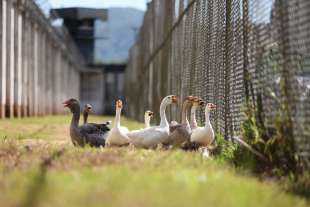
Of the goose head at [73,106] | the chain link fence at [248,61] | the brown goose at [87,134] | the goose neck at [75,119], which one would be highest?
the chain link fence at [248,61]

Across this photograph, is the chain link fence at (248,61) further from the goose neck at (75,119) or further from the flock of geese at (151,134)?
the goose neck at (75,119)

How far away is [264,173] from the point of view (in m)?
4.78

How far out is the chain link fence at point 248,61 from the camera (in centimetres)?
455

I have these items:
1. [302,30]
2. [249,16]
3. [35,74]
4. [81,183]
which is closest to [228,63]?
[249,16]

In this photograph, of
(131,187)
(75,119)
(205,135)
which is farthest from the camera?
(75,119)

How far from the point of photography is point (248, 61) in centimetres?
591

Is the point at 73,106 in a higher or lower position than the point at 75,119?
higher

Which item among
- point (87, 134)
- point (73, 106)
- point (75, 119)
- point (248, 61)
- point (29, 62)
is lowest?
point (87, 134)

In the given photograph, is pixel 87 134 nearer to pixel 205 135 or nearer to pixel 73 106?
pixel 73 106

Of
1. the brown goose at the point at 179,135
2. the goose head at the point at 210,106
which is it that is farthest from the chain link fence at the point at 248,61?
the brown goose at the point at 179,135

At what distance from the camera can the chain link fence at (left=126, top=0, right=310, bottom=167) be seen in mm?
4555

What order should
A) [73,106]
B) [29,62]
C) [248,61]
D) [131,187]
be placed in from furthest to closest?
[29,62], [73,106], [248,61], [131,187]

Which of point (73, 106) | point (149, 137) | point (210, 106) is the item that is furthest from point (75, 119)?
point (210, 106)

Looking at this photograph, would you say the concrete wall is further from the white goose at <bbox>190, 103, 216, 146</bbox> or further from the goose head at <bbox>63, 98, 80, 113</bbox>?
the white goose at <bbox>190, 103, 216, 146</bbox>
